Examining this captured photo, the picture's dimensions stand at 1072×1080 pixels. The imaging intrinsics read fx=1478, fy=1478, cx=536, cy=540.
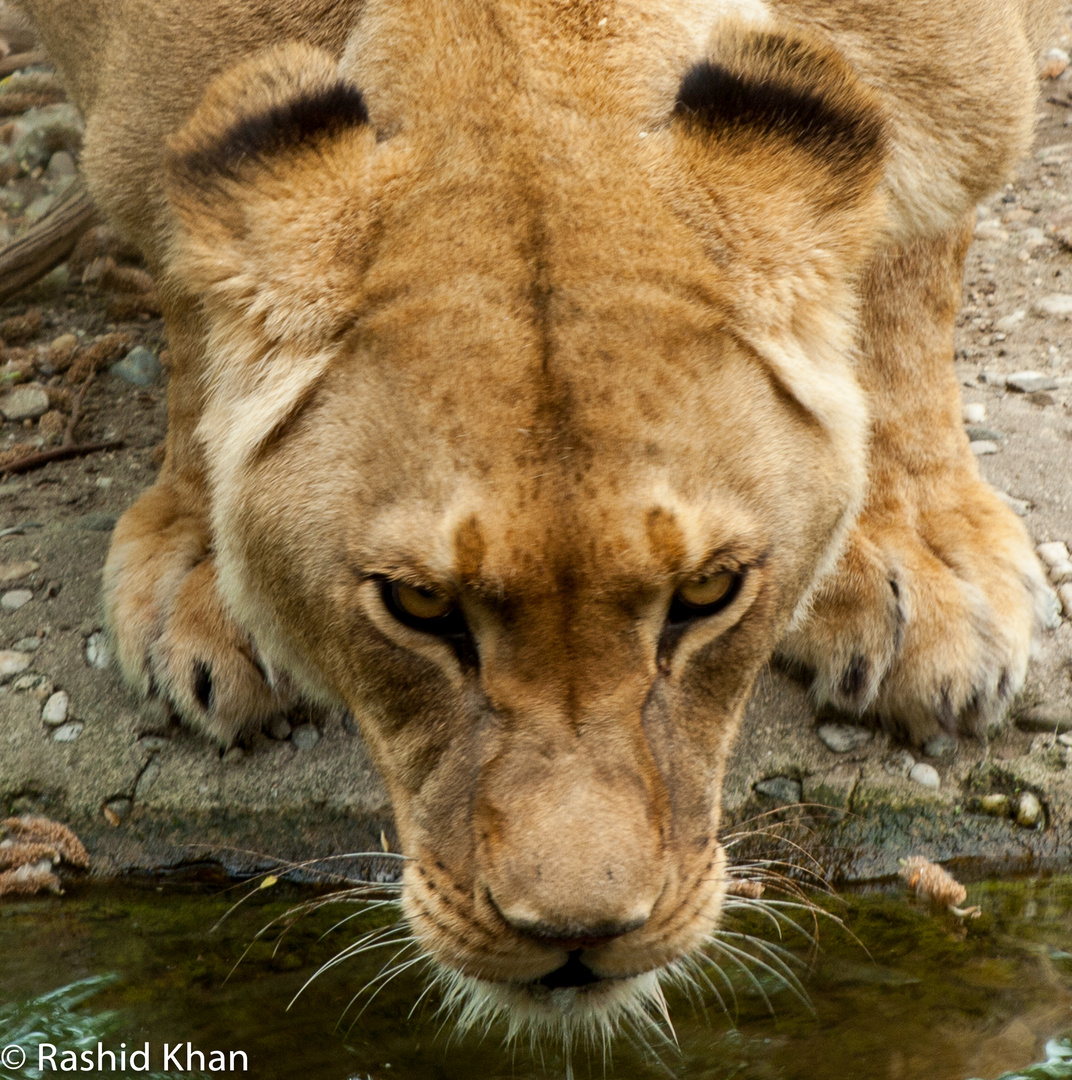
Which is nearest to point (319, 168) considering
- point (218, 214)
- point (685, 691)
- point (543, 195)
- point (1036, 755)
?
point (218, 214)

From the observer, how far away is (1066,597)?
11.6 feet

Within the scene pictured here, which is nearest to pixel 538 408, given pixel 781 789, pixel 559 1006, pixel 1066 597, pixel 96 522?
pixel 559 1006

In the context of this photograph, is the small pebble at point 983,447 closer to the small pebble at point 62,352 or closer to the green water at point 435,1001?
the green water at point 435,1001

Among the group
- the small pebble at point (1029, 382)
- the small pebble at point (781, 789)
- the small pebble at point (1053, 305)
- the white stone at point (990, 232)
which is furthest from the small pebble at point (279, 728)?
the white stone at point (990, 232)

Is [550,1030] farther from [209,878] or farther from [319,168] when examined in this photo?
[319,168]

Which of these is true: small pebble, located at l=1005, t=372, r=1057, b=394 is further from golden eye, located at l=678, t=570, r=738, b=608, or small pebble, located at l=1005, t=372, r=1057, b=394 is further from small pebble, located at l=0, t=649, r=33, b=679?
small pebble, located at l=0, t=649, r=33, b=679

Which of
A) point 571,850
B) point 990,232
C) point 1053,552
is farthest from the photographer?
point 990,232

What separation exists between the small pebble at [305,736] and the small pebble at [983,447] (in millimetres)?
1883

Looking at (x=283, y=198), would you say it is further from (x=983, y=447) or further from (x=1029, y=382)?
(x=1029, y=382)

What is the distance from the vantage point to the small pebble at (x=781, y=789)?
3.24m

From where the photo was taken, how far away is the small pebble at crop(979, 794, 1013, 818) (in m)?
3.18

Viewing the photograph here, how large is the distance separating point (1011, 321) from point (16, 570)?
305 cm

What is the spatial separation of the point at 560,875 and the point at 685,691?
471 millimetres

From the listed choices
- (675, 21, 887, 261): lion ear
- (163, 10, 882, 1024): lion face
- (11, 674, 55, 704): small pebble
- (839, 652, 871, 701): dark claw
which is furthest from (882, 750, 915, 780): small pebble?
(11, 674, 55, 704): small pebble
